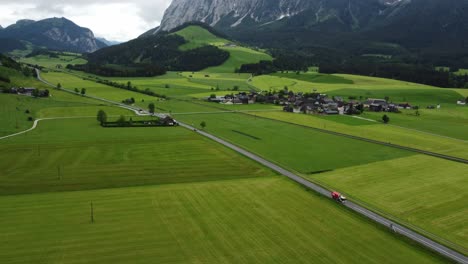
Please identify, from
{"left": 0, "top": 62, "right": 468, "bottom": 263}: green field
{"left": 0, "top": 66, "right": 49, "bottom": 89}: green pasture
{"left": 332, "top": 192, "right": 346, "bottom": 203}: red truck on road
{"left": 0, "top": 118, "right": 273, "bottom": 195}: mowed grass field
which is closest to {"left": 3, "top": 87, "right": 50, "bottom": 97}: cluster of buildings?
{"left": 0, "top": 66, "right": 49, "bottom": 89}: green pasture

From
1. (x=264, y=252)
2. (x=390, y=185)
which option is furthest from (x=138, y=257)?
(x=390, y=185)

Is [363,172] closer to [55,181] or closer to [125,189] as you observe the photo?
[125,189]

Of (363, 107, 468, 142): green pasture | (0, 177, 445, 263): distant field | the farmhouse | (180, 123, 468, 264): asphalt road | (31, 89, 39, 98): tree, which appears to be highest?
(363, 107, 468, 142): green pasture

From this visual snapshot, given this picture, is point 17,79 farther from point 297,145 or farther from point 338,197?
point 338,197

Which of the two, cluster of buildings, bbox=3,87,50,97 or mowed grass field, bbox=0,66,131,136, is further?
cluster of buildings, bbox=3,87,50,97

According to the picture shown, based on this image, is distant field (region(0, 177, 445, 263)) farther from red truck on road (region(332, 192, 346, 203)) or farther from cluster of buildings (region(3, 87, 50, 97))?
cluster of buildings (region(3, 87, 50, 97))

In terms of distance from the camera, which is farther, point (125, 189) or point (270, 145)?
point (270, 145)

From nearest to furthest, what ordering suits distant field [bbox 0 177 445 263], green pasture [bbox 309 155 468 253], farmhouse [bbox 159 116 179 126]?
distant field [bbox 0 177 445 263]
green pasture [bbox 309 155 468 253]
farmhouse [bbox 159 116 179 126]

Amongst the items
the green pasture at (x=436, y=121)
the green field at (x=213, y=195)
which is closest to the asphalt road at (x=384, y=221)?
the green field at (x=213, y=195)
